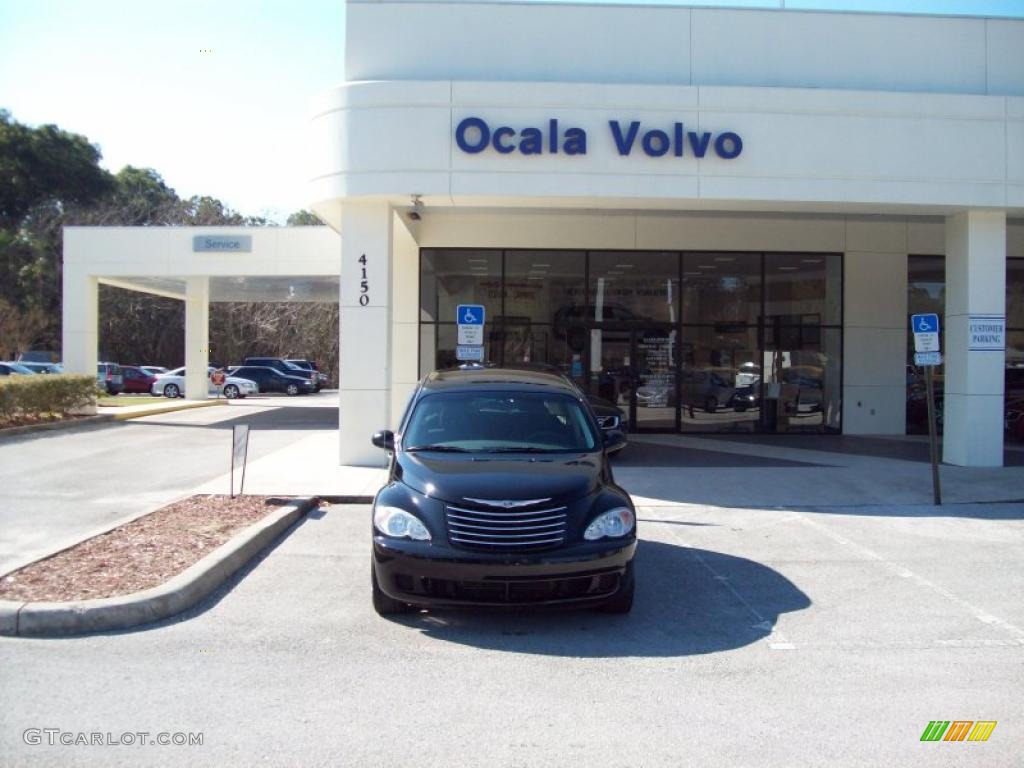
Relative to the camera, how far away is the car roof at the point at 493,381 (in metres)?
7.82

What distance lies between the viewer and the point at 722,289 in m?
19.3

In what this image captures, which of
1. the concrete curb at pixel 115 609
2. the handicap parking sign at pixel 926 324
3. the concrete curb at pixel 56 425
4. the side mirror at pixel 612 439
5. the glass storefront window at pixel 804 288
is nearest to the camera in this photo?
the concrete curb at pixel 115 609

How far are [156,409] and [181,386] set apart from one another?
A: 11.8 m

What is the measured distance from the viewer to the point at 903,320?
1942 centimetres

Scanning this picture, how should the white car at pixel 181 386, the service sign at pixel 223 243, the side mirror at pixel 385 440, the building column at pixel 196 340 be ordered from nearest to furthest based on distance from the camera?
the side mirror at pixel 385 440 < the service sign at pixel 223 243 < the building column at pixel 196 340 < the white car at pixel 181 386

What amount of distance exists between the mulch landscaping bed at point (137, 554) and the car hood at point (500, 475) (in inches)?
82.6

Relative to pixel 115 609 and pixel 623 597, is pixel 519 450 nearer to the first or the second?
pixel 623 597

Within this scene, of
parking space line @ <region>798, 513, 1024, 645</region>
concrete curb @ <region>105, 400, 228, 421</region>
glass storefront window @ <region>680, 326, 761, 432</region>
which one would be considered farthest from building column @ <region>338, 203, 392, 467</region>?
concrete curb @ <region>105, 400, 228, 421</region>

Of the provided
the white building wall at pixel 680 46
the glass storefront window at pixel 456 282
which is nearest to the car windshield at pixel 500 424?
the white building wall at pixel 680 46

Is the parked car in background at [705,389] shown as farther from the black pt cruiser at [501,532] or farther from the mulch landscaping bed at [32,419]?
the mulch landscaping bed at [32,419]

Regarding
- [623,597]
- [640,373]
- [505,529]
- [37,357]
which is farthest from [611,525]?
[37,357]

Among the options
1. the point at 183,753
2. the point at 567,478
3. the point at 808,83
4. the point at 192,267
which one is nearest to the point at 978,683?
the point at 567,478

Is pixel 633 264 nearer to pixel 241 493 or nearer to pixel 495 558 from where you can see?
pixel 241 493

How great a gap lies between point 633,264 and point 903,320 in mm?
6057
